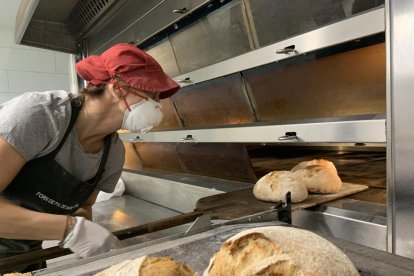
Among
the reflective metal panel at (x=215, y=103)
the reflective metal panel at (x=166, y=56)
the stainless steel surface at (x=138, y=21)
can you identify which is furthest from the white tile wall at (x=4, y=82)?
the reflective metal panel at (x=215, y=103)

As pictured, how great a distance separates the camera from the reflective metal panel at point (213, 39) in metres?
1.84

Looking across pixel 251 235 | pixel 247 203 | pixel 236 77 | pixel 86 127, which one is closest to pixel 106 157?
pixel 86 127

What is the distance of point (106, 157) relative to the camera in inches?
60.9

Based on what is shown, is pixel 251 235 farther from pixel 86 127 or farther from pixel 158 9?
pixel 158 9

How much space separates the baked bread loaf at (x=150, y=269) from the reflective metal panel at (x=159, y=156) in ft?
6.54

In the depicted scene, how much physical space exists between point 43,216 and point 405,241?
127 centimetres

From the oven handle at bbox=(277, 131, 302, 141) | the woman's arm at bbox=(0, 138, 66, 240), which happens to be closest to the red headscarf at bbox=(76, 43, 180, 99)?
the woman's arm at bbox=(0, 138, 66, 240)

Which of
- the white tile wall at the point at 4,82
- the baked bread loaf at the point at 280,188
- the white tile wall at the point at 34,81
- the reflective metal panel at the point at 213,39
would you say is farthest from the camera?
the white tile wall at the point at 34,81

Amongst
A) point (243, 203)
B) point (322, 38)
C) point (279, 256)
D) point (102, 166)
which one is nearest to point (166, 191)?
point (102, 166)

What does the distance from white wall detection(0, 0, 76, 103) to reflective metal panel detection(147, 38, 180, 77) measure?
2.08m

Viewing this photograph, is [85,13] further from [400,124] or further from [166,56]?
[400,124]

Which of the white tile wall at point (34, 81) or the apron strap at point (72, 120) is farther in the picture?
the white tile wall at point (34, 81)

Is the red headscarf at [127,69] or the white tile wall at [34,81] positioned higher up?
the white tile wall at [34,81]

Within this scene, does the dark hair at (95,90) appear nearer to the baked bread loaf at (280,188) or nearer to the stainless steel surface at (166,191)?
the baked bread loaf at (280,188)
